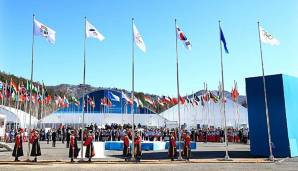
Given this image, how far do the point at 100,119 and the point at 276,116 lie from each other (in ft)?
156

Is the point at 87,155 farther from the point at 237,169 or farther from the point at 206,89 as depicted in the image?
the point at 206,89

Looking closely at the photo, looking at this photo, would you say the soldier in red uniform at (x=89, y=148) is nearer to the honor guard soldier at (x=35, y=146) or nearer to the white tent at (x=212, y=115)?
the honor guard soldier at (x=35, y=146)

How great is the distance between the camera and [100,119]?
227 feet

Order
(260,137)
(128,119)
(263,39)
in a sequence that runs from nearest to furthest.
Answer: (263,39) → (260,137) → (128,119)

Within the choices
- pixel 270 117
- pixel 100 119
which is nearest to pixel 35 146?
pixel 270 117

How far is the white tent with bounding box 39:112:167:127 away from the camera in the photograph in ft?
223

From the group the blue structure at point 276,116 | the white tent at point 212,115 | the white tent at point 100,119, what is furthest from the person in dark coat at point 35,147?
the white tent at point 212,115

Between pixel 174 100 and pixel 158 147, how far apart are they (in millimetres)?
21774

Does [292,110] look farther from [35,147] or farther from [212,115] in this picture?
[212,115]

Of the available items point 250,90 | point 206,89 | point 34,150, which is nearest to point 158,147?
point 250,90

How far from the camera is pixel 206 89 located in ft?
185

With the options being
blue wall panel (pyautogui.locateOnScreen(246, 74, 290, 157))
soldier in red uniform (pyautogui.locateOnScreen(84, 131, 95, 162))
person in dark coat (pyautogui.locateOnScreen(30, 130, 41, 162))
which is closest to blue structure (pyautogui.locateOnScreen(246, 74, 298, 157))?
blue wall panel (pyautogui.locateOnScreen(246, 74, 290, 157))

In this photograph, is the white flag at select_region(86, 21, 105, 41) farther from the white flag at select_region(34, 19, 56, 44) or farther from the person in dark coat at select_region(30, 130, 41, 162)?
the person in dark coat at select_region(30, 130, 41, 162)

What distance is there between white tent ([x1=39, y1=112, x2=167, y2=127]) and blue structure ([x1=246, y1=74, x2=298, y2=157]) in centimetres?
4213
